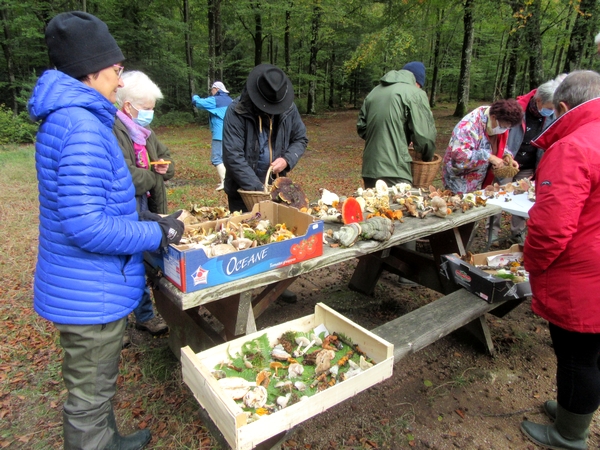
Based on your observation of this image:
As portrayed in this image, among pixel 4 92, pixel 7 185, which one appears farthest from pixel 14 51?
pixel 7 185

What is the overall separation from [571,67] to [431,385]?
33.7 feet

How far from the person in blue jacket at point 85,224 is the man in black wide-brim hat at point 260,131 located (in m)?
1.44

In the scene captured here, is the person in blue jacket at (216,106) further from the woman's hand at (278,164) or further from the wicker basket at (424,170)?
the woman's hand at (278,164)

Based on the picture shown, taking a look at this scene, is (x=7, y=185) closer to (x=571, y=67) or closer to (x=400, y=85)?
(x=400, y=85)

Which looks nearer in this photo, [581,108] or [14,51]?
[581,108]

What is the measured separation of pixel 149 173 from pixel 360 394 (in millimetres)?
2337

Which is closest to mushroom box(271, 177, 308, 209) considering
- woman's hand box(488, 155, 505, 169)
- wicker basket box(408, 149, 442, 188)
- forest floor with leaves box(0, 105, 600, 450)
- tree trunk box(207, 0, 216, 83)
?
Answer: forest floor with leaves box(0, 105, 600, 450)

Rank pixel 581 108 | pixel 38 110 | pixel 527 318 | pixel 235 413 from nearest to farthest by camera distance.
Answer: pixel 235 413, pixel 38 110, pixel 581 108, pixel 527 318

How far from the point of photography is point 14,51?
64.4 ft

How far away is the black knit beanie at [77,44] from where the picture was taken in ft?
5.66

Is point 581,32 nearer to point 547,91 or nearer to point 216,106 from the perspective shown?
point 547,91

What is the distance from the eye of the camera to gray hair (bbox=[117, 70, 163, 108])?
2.91 metres

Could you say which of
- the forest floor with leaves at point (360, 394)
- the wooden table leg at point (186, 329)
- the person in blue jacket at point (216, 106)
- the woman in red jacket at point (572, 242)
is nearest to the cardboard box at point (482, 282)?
the woman in red jacket at point (572, 242)

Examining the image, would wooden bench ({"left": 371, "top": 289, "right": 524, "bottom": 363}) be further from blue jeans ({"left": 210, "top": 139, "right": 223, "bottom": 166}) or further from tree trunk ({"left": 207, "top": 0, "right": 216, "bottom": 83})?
tree trunk ({"left": 207, "top": 0, "right": 216, "bottom": 83})
